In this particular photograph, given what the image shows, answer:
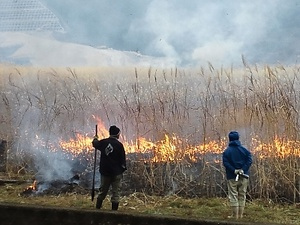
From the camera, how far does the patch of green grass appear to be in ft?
25.6

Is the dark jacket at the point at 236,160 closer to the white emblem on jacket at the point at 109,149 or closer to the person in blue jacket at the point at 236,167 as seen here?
the person in blue jacket at the point at 236,167

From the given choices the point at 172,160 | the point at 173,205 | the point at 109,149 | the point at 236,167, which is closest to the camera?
the point at 236,167

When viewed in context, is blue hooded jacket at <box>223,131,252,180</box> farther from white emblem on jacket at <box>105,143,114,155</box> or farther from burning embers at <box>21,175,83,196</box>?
burning embers at <box>21,175,83,196</box>

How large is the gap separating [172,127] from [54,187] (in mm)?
3163

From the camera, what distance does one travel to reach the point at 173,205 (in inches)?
336

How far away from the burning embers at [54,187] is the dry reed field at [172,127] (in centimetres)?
49

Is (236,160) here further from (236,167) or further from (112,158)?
(112,158)

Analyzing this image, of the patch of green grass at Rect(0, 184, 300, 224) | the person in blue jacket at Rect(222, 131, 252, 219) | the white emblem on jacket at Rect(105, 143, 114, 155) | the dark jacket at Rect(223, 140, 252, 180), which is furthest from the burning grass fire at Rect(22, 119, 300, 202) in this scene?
the white emblem on jacket at Rect(105, 143, 114, 155)

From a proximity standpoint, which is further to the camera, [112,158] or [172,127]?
[172,127]

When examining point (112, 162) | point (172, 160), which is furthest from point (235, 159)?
point (172, 160)

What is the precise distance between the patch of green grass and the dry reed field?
1.32 ft

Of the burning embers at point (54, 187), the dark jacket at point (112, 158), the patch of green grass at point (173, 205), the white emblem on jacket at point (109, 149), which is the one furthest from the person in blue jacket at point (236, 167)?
the burning embers at point (54, 187)

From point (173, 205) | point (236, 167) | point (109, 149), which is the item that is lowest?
point (173, 205)

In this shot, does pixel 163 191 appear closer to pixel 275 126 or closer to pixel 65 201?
pixel 65 201
